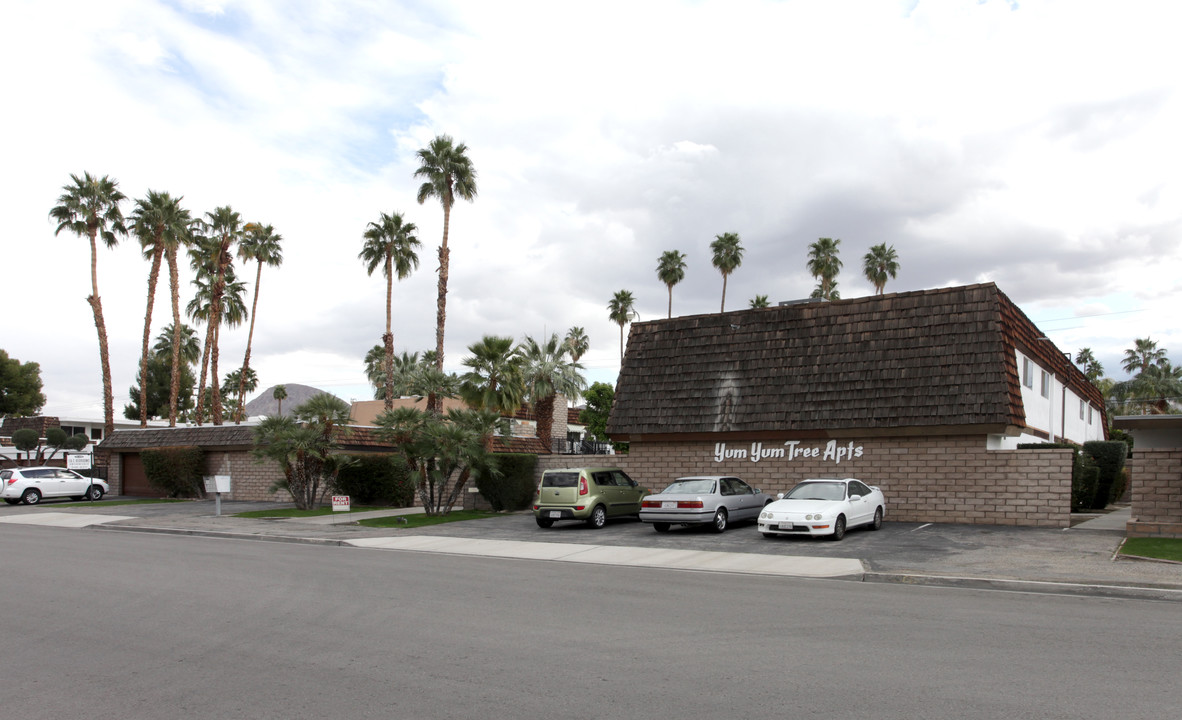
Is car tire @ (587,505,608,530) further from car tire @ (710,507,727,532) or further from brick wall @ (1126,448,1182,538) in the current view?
brick wall @ (1126,448,1182,538)

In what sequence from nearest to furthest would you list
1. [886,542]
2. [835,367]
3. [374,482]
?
1. [886,542]
2. [835,367]
3. [374,482]

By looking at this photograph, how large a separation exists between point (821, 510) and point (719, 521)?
2859mm

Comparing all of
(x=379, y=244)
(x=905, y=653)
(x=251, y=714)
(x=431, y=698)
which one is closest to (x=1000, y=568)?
(x=905, y=653)

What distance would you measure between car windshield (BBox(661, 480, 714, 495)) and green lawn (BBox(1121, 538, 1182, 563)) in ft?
27.1

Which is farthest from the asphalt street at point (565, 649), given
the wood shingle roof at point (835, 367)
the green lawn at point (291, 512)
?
the green lawn at point (291, 512)

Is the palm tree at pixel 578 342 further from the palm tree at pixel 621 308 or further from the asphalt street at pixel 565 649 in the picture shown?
the asphalt street at pixel 565 649

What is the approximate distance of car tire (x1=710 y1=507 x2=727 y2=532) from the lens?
19.5m

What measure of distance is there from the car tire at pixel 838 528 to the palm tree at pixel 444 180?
25170 mm

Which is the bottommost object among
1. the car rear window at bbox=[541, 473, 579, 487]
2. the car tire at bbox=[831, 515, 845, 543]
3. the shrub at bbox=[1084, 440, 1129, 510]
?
the car tire at bbox=[831, 515, 845, 543]

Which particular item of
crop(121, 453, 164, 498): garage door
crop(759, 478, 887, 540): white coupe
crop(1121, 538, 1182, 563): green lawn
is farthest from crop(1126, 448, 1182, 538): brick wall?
crop(121, 453, 164, 498): garage door

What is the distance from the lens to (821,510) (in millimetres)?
17469

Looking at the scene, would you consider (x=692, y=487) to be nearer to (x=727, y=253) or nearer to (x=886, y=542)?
(x=886, y=542)

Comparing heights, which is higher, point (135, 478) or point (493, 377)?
point (493, 377)

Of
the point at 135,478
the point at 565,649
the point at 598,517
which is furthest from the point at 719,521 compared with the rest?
the point at 135,478
